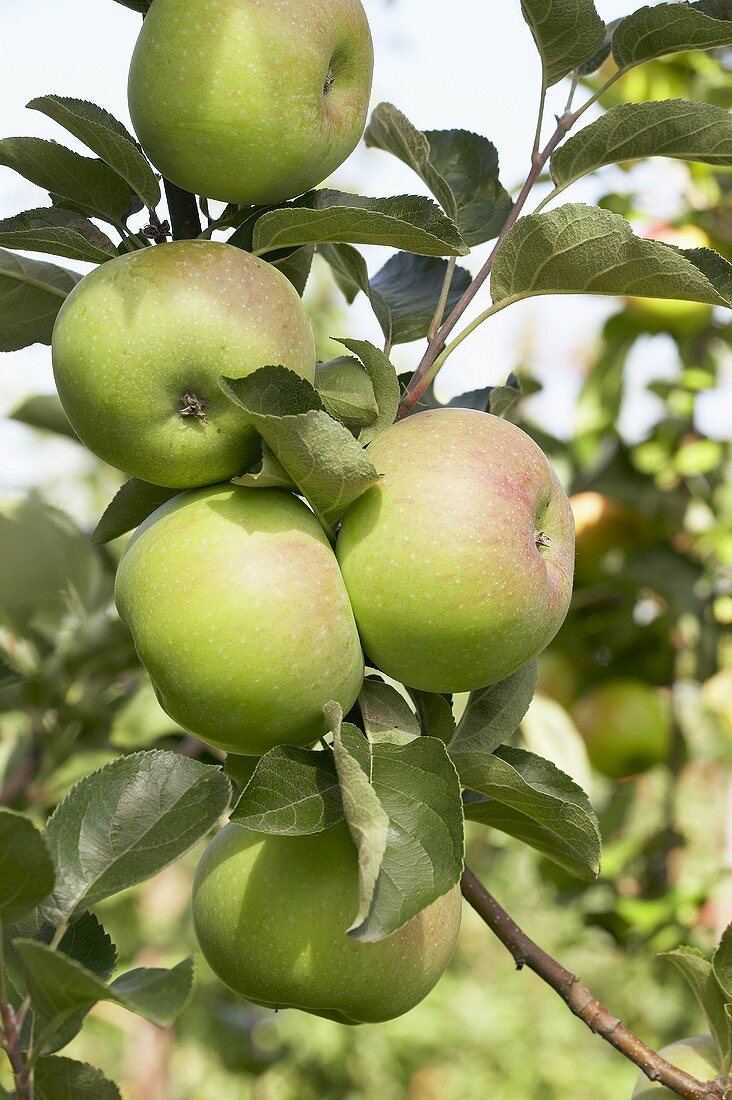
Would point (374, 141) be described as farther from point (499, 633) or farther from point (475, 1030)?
point (475, 1030)

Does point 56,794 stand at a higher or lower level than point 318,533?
lower

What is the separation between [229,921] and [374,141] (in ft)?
2.10

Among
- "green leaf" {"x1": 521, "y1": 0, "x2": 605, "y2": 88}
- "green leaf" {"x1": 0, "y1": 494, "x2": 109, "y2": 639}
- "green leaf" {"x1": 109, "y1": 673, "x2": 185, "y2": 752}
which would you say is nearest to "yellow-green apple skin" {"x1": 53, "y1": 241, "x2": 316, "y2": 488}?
"green leaf" {"x1": 521, "y1": 0, "x2": 605, "y2": 88}

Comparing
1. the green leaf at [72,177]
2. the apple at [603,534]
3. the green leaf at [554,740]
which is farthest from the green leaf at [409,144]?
the apple at [603,534]

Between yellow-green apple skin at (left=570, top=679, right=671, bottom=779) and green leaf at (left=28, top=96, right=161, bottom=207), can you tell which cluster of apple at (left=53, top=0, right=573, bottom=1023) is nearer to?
green leaf at (left=28, top=96, right=161, bottom=207)

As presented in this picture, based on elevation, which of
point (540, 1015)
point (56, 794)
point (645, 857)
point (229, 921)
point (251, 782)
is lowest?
point (540, 1015)

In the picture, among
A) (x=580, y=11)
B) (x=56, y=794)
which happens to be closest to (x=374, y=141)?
(x=580, y=11)

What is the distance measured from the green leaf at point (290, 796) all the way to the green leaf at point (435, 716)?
0.13m

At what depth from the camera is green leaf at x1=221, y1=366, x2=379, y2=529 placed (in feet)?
1.97

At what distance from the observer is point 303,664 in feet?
2.08

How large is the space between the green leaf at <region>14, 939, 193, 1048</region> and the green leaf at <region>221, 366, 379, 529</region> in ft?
0.94

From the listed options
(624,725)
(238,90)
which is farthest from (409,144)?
(624,725)

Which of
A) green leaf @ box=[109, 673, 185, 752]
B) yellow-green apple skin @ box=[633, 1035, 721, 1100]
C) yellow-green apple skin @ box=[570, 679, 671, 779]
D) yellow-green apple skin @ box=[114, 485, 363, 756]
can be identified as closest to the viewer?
yellow-green apple skin @ box=[114, 485, 363, 756]

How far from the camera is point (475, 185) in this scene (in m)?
0.89
